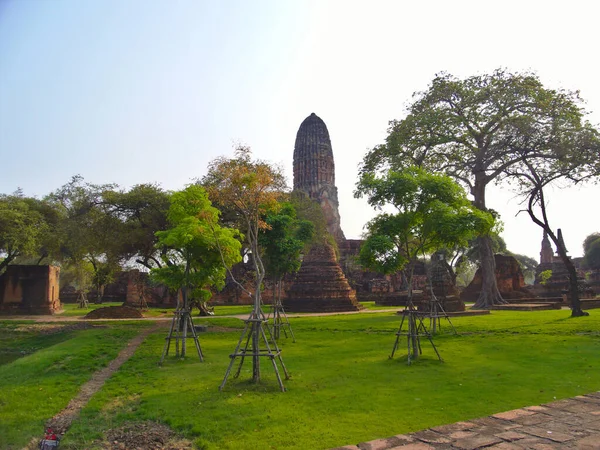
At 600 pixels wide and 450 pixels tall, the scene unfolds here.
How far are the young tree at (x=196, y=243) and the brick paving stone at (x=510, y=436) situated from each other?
21.4 ft

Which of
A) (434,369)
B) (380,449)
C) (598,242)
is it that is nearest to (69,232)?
(434,369)

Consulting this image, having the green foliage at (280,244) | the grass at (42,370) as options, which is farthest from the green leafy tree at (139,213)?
the green foliage at (280,244)

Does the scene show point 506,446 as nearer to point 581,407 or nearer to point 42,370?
point 581,407

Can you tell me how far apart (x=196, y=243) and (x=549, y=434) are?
346 inches

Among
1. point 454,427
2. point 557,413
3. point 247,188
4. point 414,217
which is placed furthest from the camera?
point 414,217

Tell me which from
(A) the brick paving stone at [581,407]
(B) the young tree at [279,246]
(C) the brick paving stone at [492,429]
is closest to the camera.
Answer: (C) the brick paving stone at [492,429]

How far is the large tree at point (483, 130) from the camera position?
25078mm

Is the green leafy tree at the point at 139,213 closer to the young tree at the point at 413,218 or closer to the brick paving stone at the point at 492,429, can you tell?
the young tree at the point at 413,218

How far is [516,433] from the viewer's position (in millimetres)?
5324

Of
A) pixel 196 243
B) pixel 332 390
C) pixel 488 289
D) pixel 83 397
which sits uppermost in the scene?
pixel 196 243

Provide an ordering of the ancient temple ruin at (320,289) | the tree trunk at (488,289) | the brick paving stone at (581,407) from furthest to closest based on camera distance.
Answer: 1. the ancient temple ruin at (320,289)
2. the tree trunk at (488,289)
3. the brick paving stone at (581,407)

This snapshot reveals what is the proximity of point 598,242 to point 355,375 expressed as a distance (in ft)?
201

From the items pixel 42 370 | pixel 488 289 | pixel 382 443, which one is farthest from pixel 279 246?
pixel 488 289

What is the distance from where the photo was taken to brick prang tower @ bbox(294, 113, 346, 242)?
60.4m
